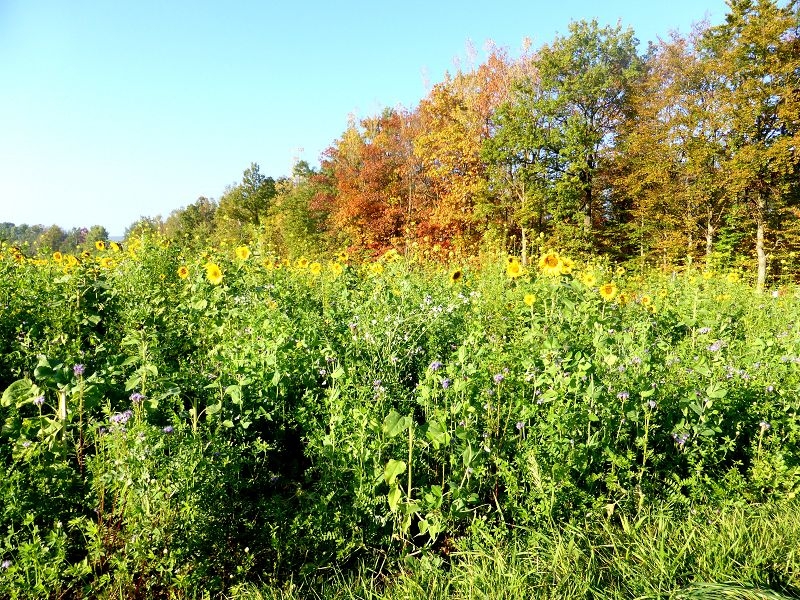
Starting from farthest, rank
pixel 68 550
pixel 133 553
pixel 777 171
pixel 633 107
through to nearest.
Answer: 1. pixel 633 107
2. pixel 777 171
3. pixel 68 550
4. pixel 133 553

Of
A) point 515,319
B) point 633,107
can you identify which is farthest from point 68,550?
point 633,107

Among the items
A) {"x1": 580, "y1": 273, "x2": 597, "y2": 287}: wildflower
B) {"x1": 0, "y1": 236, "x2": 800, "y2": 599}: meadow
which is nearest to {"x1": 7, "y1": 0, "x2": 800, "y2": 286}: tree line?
{"x1": 580, "y1": 273, "x2": 597, "y2": 287}: wildflower

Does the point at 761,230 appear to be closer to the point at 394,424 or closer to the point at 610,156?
the point at 610,156

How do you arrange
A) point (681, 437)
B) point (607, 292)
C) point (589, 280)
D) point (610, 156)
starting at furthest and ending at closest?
point (610, 156) → point (589, 280) → point (607, 292) → point (681, 437)

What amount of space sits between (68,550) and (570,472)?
2.04 meters

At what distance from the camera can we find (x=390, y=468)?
194cm

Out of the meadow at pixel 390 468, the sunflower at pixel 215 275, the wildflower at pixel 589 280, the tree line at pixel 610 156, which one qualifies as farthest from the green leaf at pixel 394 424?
the tree line at pixel 610 156

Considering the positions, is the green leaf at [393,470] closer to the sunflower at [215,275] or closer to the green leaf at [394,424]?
the green leaf at [394,424]

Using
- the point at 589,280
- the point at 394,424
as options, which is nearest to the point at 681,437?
the point at 394,424

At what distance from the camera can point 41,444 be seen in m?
2.01

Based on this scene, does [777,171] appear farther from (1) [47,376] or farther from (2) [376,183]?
(1) [47,376]

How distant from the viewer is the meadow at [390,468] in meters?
1.72

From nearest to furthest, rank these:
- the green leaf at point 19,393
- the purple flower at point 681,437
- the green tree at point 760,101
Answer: the green leaf at point 19,393, the purple flower at point 681,437, the green tree at point 760,101

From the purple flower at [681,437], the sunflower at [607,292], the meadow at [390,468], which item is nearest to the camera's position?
the meadow at [390,468]
